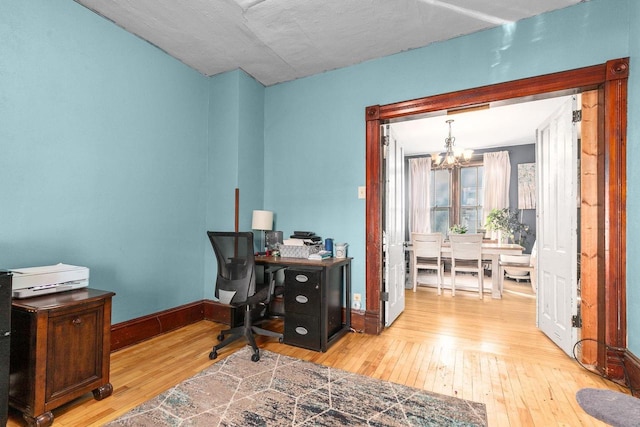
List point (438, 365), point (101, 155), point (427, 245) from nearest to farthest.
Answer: point (438, 365), point (101, 155), point (427, 245)

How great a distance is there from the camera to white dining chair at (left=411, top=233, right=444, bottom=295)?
Result: 4.96 m

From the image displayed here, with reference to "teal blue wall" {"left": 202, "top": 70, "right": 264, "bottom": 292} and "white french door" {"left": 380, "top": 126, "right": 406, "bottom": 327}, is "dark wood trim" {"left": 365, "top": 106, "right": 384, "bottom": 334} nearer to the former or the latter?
"white french door" {"left": 380, "top": 126, "right": 406, "bottom": 327}

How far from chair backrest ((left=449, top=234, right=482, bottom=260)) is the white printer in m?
4.66

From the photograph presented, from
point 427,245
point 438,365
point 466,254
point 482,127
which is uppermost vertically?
point 482,127

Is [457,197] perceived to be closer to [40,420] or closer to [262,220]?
[262,220]

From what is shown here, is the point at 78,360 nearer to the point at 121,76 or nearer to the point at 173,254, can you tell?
the point at 173,254

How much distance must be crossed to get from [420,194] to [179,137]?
233 inches

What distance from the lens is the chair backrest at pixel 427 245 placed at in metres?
4.97

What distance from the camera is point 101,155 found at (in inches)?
99.3

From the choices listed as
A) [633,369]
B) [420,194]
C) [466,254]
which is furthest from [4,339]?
[420,194]

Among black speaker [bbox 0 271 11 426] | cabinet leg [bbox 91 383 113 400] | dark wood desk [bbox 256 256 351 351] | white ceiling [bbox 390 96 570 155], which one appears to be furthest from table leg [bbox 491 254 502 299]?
black speaker [bbox 0 271 11 426]

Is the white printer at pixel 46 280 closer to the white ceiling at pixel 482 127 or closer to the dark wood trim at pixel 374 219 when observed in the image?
the dark wood trim at pixel 374 219

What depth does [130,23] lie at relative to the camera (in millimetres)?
2619

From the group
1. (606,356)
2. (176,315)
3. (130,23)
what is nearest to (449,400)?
(606,356)
